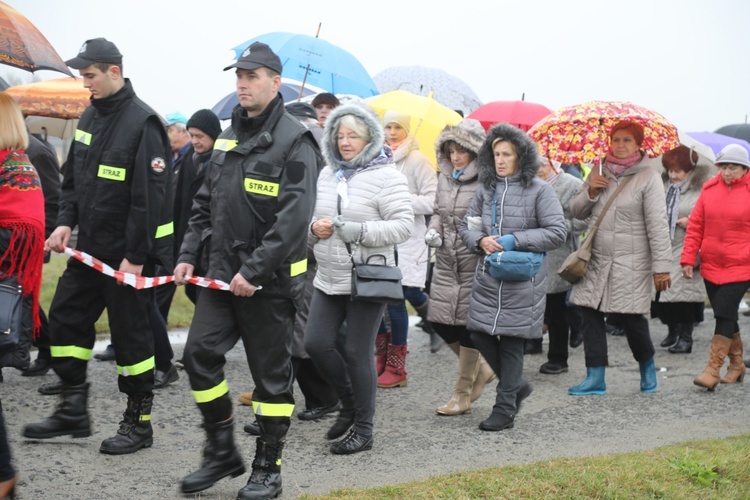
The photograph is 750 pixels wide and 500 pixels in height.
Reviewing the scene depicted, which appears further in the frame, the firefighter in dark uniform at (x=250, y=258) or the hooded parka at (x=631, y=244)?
the hooded parka at (x=631, y=244)

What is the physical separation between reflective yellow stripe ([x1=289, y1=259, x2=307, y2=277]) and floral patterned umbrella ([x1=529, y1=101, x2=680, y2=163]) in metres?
3.17

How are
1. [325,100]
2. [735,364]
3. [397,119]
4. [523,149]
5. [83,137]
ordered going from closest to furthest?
1. [83,137]
2. [523,149]
3. [735,364]
4. [397,119]
5. [325,100]

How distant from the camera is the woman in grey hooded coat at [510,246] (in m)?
6.18

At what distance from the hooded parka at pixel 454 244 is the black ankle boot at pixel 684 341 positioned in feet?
11.4

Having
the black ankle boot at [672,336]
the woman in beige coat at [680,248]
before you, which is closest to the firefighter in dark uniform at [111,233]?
the woman in beige coat at [680,248]

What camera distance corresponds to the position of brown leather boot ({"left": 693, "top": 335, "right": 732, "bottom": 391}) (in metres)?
7.36

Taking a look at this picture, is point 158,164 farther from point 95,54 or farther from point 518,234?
point 518,234

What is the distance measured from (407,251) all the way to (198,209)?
129 inches

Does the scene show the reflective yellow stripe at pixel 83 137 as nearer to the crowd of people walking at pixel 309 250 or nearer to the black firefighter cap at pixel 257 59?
the crowd of people walking at pixel 309 250

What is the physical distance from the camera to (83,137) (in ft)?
17.2

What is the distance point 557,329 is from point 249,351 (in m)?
4.36

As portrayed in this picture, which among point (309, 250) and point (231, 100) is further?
point (231, 100)

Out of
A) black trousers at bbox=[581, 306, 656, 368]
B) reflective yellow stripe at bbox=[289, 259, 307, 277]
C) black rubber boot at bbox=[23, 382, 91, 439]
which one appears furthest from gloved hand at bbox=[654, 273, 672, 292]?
black rubber boot at bbox=[23, 382, 91, 439]

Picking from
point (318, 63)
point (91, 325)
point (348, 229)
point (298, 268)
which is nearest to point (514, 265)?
point (348, 229)
